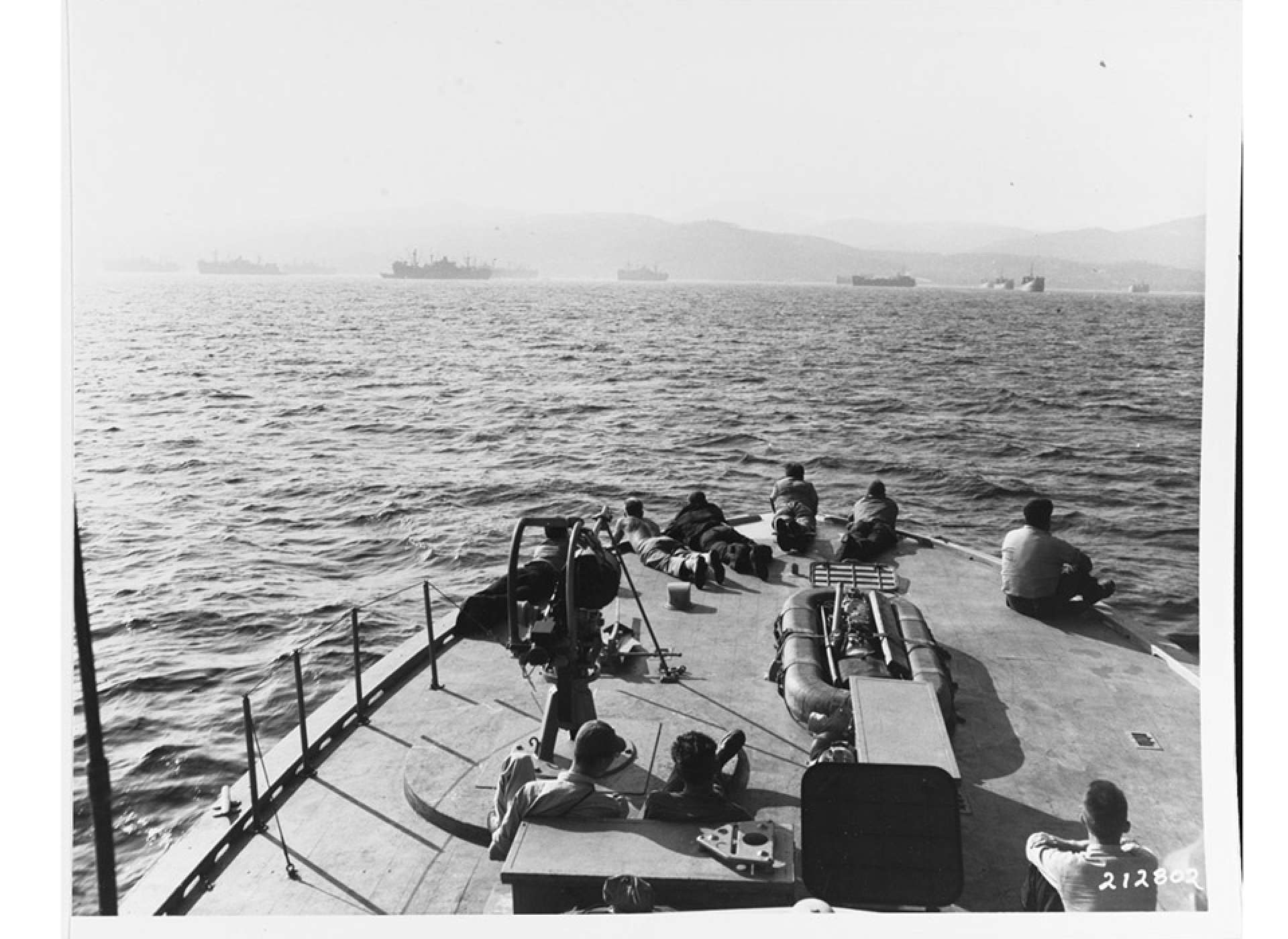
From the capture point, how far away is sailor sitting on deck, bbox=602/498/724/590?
43.4ft

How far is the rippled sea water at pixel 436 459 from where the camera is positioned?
734 inches

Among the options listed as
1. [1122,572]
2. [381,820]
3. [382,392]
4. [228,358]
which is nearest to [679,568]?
[381,820]

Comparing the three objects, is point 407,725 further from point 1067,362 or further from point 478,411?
point 1067,362

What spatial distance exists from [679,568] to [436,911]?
6893mm

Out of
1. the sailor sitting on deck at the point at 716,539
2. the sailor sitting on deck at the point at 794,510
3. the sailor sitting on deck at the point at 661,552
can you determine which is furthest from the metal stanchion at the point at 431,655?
the sailor sitting on deck at the point at 794,510

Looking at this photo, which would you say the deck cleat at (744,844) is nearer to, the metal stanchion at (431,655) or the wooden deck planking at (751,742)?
the wooden deck planking at (751,742)

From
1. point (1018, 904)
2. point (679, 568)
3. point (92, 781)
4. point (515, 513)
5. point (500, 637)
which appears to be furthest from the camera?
point (515, 513)

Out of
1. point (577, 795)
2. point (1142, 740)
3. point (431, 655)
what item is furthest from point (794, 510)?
point (577, 795)

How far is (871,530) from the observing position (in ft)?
48.2

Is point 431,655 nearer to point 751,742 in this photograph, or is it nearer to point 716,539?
point 751,742

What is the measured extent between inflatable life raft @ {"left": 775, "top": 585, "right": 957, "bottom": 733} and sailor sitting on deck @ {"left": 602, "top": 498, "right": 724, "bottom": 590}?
222cm

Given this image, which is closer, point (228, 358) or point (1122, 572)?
point (1122, 572)

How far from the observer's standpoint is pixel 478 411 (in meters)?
46.6

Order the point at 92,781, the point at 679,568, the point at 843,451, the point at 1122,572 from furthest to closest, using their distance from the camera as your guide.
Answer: the point at 843,451
the point at 1122,572
the point at 679,568
the point at 92,781
